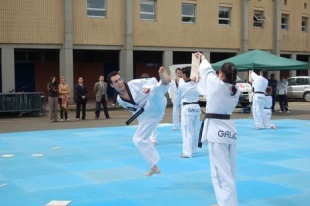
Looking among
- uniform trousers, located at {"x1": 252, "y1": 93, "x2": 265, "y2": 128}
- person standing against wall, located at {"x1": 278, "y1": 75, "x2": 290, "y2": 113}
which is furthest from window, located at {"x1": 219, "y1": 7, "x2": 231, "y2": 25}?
uniform trousers, located at {"x1": 252, "y1": 93, "x2": 265, "y2": 128}

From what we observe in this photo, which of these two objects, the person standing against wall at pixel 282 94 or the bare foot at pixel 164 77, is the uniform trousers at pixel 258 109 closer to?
the person standing against wall at pixel 282 94

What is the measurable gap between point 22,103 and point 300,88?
20455 mm

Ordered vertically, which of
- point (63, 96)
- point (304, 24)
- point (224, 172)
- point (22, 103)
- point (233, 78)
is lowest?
point (224, 172)

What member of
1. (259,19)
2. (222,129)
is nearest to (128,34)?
(259,19)

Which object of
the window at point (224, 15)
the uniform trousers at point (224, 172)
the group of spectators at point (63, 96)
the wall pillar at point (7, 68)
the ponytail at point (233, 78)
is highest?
the window at point (224, 15)

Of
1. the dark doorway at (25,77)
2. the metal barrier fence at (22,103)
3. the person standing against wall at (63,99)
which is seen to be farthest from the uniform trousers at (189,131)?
the dark doorway at (25,77)

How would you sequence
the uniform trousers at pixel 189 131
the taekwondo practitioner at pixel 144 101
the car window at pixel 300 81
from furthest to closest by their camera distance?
1. the car window at pixel 300 81
2. the uniform trousers at pixel 189 131
3. the taekwondo practitioner at pixel 144 101

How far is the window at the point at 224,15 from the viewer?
34.3 m

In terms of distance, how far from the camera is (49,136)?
14.9 metres

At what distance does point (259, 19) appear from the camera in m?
36.9

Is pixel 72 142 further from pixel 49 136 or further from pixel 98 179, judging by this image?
pixel 98 179

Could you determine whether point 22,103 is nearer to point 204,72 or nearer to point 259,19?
point 204,72

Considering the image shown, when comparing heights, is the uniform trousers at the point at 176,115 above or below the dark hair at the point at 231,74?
below

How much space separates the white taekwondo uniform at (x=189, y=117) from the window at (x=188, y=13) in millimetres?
22089
